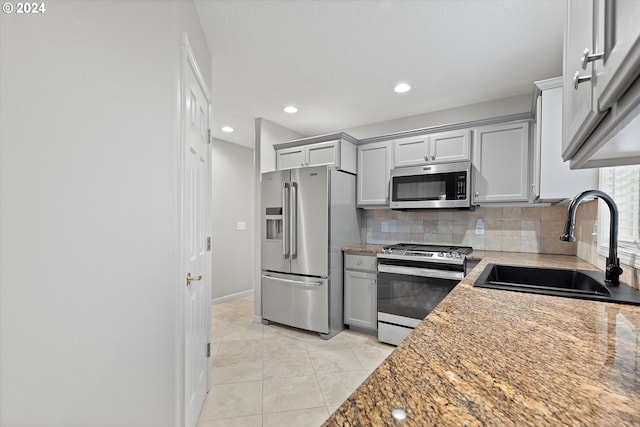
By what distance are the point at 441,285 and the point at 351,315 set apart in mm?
1048

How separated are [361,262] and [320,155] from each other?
1306 millimetres

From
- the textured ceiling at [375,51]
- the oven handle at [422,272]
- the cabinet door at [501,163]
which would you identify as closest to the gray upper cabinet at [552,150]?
the textured ceiling at [375,51]

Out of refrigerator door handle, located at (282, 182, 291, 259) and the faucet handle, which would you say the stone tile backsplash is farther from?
the faucet handle

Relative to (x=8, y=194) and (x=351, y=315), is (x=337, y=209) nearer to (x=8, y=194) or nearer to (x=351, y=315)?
(x=351, y=315)

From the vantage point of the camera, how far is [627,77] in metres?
0.42

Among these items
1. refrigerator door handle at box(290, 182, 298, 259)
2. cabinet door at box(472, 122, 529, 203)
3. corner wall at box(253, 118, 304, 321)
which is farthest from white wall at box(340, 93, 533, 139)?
refrigerator door handle at box(290, 182, 298, 259)

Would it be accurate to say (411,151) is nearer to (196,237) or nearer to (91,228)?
(196,237)

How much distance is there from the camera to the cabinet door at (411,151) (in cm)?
313

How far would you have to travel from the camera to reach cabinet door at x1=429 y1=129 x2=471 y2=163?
2.92 metres

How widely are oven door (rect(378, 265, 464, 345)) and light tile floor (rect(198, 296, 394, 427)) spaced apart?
19cm

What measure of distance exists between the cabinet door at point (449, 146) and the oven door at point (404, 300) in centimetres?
121

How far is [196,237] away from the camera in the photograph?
1.81 metres

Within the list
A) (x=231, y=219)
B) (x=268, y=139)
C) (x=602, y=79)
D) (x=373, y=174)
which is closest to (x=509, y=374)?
(x=602, y=79)

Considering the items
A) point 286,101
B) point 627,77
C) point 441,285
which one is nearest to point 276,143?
point 286,101
